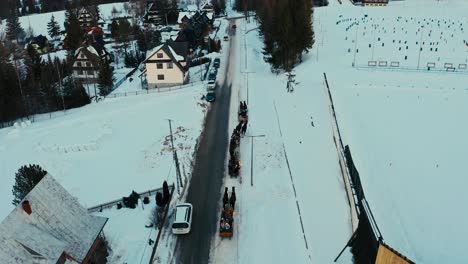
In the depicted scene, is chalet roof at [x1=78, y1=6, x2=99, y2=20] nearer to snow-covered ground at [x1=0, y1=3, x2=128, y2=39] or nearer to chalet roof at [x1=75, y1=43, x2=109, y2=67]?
snow-covered ground at [x1=0, y1=3, x2=128, y2=39]

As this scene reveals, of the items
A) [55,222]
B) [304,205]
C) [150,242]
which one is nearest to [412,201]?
[304,205]

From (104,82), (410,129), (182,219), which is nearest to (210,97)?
(104,82)

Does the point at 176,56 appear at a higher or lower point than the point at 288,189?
higher

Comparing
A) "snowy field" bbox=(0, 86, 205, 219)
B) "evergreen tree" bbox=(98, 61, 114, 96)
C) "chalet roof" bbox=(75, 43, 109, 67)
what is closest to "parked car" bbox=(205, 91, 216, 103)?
"snowy field" bbox=(0, 86, 205, 219)

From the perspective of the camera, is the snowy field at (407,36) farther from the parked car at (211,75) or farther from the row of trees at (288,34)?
the parked car at (211,75)

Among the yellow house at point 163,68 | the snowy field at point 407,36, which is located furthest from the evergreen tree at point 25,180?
the snowy field at point 407,36

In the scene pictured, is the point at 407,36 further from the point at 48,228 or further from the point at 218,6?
the point at 218,6
